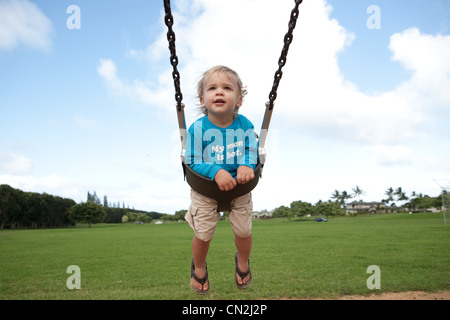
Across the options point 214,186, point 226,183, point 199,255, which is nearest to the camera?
point 226,183

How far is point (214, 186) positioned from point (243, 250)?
0.81 metres

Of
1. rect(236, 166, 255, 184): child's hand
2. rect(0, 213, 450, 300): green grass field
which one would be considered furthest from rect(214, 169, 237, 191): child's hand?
rect(0, 213, 450, 300): green grass field

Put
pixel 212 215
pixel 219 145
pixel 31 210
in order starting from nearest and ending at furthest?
pixel 219 145, pixel 212 215, pixel 31 210

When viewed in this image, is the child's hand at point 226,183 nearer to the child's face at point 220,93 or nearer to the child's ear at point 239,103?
the child's face at point 220,93

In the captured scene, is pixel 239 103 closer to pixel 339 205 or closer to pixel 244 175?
pixel 244 175

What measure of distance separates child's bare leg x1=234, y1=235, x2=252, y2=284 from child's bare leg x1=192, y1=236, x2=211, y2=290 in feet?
0.87

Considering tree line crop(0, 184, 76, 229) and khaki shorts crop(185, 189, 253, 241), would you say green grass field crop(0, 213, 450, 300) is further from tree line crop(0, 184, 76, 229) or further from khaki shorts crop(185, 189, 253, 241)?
tree line crop(0, 184, 76, 229)

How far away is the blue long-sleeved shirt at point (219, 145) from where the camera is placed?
2.58m

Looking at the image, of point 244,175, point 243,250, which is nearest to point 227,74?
point 244,175

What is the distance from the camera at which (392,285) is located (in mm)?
10109

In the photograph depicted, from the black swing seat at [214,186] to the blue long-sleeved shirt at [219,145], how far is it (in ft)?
0.30

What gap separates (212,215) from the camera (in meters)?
2.75
